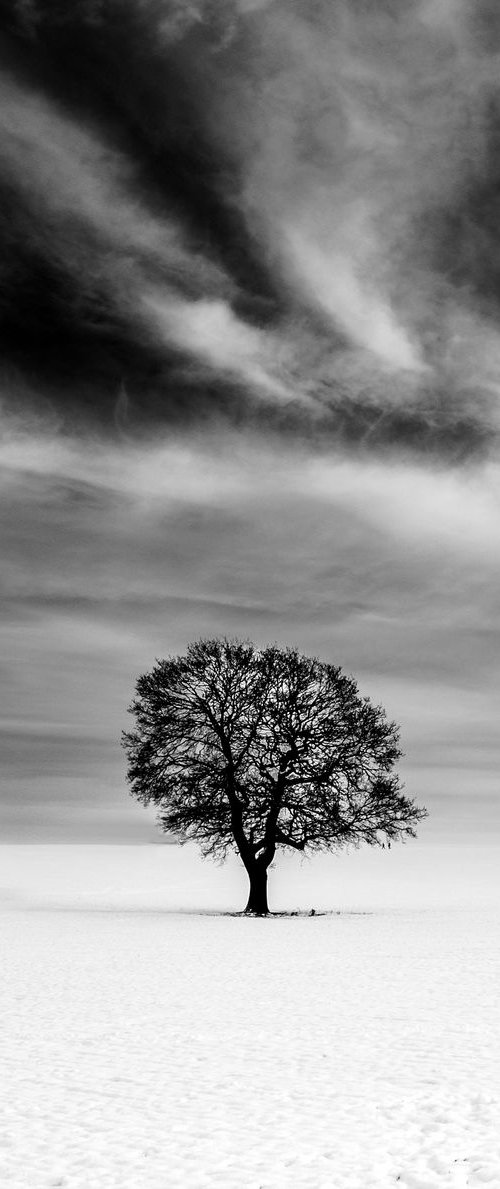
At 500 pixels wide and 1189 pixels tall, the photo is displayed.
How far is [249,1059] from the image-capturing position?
515 inches

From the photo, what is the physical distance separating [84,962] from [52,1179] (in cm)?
1743

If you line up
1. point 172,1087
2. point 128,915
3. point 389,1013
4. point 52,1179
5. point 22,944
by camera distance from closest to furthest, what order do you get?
point 52,1179 < point 172,1087 < point 389,1013 < point 22,944 < point 128,915

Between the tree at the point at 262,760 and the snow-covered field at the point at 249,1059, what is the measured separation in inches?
409

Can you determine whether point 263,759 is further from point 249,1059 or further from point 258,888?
point 249,1059

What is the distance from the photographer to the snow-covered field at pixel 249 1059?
856cm

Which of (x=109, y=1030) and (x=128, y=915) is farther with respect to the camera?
(x=128, y=915)

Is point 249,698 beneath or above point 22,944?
above

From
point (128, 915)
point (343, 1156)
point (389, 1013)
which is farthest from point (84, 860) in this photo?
point (343, 1156)

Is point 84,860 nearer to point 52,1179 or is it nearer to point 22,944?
point 22,944

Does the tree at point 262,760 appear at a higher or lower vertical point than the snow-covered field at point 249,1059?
higher

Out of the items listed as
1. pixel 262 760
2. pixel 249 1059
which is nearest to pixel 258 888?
pixel 262 760

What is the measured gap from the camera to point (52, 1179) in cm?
811

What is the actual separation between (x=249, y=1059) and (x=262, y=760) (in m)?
31.6

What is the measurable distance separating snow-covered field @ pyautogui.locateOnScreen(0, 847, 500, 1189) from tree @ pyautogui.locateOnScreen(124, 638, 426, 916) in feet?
34.1
